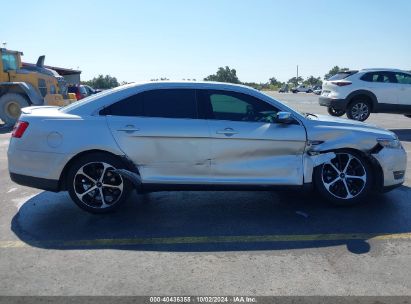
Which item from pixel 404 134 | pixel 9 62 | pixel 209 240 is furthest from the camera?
pixel 9 62

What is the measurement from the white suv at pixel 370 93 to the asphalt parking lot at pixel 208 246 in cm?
809

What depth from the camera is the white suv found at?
1326cm

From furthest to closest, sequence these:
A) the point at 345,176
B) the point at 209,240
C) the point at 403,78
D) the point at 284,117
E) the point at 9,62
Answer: the point at 9,62
the point at 403,78
the point at 345,176
the point at 284,117
the point at 209,240

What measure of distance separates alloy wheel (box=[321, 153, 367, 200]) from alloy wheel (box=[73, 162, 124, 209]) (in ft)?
→ 8.10

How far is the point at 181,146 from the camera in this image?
4855mm

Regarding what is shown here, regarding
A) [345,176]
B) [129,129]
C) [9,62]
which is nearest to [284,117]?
[345,176]

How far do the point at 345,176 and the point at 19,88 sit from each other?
12857 millimetres

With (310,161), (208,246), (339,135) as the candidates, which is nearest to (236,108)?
(310,161)

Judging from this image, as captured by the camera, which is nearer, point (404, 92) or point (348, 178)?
point (348, 178)

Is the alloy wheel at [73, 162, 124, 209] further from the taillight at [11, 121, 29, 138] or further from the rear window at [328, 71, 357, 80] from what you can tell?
the rear window at [328, 71, 357, 80]

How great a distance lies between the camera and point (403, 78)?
44.5 ft

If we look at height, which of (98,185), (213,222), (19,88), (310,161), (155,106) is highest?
(19,88)

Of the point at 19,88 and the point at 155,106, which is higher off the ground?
the point at 19,88

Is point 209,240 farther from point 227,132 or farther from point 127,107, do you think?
point 127,107
